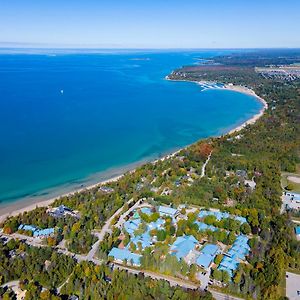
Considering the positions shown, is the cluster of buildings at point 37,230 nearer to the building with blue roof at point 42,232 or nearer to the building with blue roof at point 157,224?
the building with blue roof at point 42,232

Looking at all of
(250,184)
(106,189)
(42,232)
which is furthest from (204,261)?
(250,184)

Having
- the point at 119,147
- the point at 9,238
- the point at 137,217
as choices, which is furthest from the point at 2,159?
the point at 137,217

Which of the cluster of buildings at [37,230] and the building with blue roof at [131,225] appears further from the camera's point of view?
the building with blue roof at [131,225]

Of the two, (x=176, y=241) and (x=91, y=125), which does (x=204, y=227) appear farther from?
(x=91, y=125)

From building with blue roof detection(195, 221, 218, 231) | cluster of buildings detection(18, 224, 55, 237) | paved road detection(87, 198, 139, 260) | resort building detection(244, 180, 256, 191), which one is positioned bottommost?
paved road detection(87, 198, 139, 260)

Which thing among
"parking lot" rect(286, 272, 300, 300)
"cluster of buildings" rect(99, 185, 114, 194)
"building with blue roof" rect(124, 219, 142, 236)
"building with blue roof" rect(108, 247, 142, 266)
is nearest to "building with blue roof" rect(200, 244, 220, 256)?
"building with blue roof" rect(108, 247, 142, 266)

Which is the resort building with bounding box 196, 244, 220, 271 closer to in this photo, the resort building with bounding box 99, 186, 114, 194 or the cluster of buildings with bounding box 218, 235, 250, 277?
the cluster of buildings with bounding box 218, 235, 250, 277

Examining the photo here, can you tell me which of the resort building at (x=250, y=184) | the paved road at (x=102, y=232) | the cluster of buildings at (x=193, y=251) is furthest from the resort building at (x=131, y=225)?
the resort building at (x=250, y=184)
